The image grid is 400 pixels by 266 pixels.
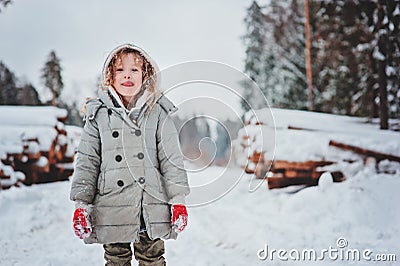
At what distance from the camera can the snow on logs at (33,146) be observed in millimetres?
4031

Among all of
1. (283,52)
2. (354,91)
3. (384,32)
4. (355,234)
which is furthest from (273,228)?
(283,52)

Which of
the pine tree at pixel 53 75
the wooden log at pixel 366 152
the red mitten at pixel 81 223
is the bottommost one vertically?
the red mitten at pixel 81 223

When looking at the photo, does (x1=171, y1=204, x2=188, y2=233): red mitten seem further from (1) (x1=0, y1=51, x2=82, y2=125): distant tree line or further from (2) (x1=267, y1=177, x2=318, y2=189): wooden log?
(1) (x1=0, y1=51, x2=82, y2=125): distant tree line

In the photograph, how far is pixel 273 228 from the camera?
9.43 ft

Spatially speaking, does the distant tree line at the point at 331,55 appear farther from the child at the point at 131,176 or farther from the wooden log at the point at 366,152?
the child at the point at 131,176

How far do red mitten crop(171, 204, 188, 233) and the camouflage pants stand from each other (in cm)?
15

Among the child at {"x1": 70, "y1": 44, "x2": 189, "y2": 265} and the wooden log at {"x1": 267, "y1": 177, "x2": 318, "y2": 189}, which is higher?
the wooden log at {"x1": 267, "y1": 177, "x2": 318, "y2": 189}

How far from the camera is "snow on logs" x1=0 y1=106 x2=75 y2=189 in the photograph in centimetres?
403

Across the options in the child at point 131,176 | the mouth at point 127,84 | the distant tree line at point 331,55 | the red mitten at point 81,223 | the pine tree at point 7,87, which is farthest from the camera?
the distant tree line at point 331,55

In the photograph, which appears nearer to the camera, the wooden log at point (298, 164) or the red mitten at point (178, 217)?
the red mitten at point (178, 217)

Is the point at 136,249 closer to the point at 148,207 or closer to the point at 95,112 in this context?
the point at 148,207

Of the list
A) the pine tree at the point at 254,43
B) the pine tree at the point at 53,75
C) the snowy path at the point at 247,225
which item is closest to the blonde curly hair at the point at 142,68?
the snowy path at the point at 247,225

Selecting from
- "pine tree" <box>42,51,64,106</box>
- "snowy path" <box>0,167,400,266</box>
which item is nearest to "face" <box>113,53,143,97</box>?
"snowy path" <box>0,167,400,266</box>

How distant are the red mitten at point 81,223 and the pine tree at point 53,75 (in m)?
2.82
